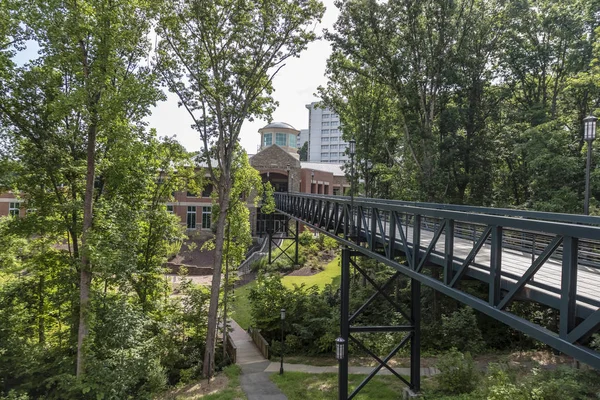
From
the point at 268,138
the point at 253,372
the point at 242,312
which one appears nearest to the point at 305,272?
the point at 242,312

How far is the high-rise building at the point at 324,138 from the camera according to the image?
488 feet

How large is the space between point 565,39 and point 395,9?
10705mm

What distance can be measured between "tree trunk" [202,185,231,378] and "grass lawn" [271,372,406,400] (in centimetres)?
272

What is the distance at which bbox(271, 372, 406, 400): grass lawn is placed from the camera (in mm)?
12578

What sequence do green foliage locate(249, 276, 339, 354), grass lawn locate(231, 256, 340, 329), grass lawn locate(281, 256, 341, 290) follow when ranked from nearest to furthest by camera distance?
1. green foliage locate(249, 276, 339, 354)
2. grass lawn locate(231, 256, 340, 329)
3. grass lawn locate(281, 256, 341, 290)

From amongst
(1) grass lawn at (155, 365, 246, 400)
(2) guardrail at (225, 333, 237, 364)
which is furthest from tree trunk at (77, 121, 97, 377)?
(2) guardrail at (225, 333, 237, 364)

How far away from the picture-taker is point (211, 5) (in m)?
15.2

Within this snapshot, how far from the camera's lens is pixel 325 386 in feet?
45.1

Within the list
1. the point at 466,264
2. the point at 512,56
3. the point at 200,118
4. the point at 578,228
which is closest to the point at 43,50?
the point at 200,118

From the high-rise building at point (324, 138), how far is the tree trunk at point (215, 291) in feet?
436

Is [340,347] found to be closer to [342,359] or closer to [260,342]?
[342,359]

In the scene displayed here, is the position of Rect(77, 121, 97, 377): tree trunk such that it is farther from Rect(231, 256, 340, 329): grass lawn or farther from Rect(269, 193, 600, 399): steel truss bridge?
Rect(231, 256, 340, 329): grass lawn

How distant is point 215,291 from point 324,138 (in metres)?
138

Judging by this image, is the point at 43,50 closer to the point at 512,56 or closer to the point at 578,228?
the point at 578,228
